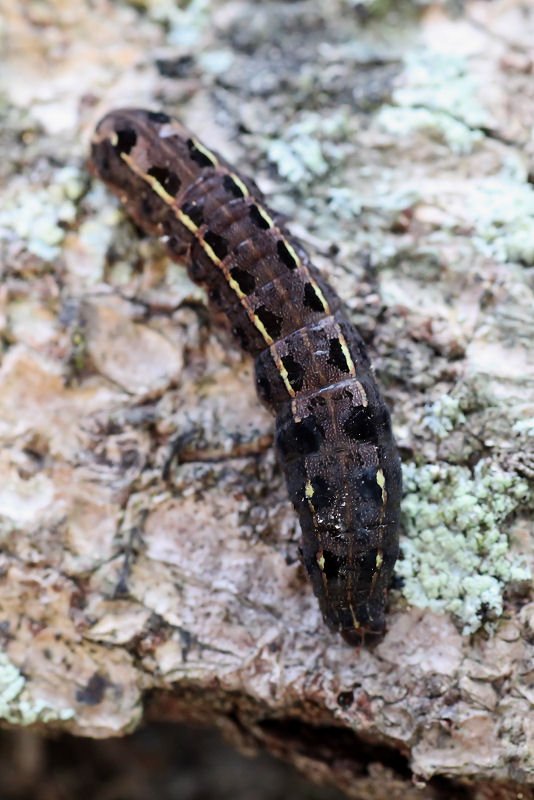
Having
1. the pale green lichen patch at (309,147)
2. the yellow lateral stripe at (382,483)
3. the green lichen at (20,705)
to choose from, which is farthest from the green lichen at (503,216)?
the green lichen at (20,705)

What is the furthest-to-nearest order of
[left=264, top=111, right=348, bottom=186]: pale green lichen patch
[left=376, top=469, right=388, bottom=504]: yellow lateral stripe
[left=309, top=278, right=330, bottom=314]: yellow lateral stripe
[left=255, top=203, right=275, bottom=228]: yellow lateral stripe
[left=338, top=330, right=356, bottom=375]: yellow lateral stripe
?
[left=264, top=111, right=348, bottom=186]: pale green lichen patch
[left=255, top=203, right=275, bottom=228]: yellow lateral stripe
[left=309, top=278, right=330, bottom=314]: yellow lateral stripe
[left=338, top=330, right=356, bottom=375]: yellow lateral stripe
[left=376, top=469, right=388, bottom=504]: yellow lateral stripe

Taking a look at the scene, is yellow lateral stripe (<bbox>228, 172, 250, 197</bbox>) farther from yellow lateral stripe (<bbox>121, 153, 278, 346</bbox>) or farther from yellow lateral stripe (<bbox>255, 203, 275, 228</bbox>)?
yellow lateral stripe (<bbox>121, 153, 278, 346</bbox>)

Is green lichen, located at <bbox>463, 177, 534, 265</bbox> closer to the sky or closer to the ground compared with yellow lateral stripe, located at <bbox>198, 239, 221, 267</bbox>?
closer to the ground

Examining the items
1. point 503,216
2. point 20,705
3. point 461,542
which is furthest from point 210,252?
point 20,705

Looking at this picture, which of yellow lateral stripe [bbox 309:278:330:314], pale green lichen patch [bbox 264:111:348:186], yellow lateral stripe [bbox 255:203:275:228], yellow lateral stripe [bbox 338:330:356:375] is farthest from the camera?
pale green lichen patch [bbox 264:111:348:186]

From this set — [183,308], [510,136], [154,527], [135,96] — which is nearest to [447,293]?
[510,136]

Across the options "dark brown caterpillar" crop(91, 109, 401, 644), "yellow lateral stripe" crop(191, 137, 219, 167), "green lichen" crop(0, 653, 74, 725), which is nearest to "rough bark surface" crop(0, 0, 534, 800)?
"green lichen" crop(0, 653, 74, 725)

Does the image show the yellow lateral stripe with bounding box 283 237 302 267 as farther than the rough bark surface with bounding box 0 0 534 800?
Yes

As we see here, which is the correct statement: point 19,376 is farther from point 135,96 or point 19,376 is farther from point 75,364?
point 135,96

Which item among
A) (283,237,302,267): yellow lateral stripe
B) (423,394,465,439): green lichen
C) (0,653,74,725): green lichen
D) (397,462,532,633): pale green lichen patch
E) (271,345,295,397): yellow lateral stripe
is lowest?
(0,653,74,725): green lichen

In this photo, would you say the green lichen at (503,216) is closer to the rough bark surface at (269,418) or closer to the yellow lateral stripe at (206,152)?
the rough bark surface at (269,418)
